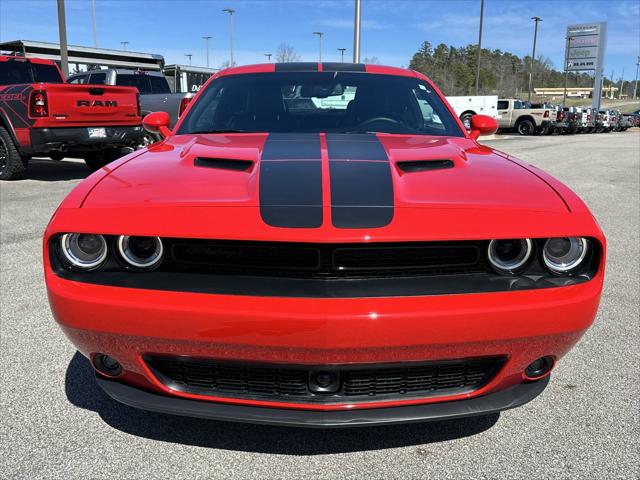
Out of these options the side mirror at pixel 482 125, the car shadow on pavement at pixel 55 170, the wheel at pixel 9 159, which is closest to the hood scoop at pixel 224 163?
the side mirror at pixel 482 125

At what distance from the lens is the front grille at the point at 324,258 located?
1.76 m

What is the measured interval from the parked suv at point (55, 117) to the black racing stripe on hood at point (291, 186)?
6736 millimetres

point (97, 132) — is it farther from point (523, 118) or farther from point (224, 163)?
point (523, 118)

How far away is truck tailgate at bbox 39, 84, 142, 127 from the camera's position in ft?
25.9

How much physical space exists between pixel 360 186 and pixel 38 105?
7404 mm

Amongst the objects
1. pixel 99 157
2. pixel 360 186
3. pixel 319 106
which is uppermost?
pixel 319 106

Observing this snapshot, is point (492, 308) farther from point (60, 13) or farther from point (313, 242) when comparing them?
point (60, 13)

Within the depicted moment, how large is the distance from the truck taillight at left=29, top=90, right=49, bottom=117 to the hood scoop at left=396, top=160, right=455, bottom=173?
720 centimetres

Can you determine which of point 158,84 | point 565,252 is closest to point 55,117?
point 158,84

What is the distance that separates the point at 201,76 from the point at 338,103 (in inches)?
953

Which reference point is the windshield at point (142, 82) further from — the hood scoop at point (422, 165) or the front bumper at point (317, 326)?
the front bumper at point (317, 326)

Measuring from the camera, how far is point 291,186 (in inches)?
74.6

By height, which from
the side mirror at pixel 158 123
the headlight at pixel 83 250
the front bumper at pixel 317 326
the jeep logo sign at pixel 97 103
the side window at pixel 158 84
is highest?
the side window at pixel 158 84

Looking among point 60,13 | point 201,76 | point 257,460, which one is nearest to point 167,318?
point 257,460
